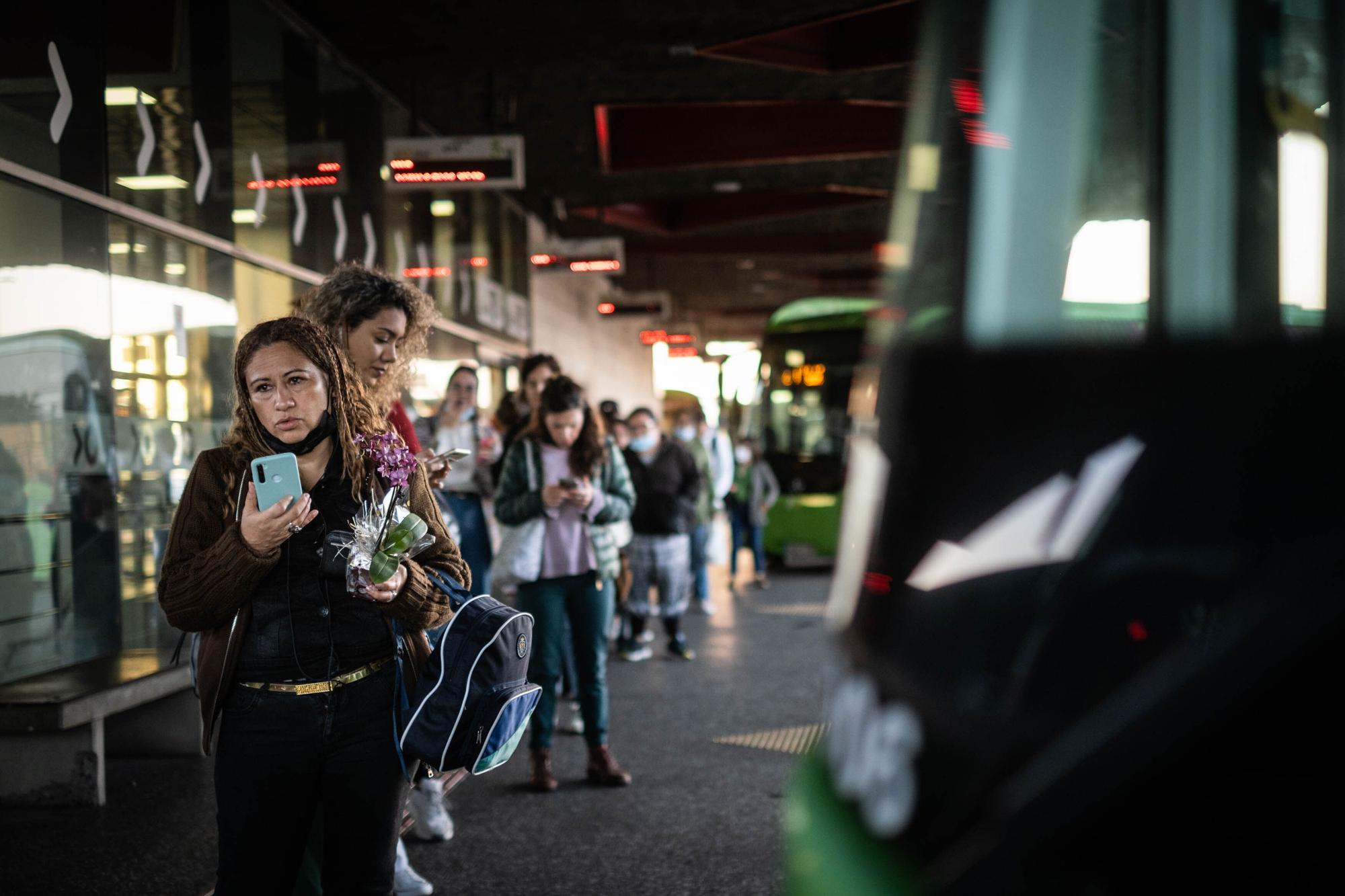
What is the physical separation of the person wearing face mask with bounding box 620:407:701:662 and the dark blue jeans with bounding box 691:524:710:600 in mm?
2330

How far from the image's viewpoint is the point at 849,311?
17641mm

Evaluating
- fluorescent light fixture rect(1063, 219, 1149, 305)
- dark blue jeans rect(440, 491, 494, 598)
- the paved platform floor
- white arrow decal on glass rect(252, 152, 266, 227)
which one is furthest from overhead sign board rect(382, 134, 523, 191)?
fluorescent light fixture rect(1063, 219, 1149, 305)

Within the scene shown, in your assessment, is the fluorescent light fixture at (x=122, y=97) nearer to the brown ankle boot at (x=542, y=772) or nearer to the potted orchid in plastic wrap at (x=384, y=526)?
the brown ankle boot at (x=542, y=772)

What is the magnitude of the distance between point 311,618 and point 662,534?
21.4 ft

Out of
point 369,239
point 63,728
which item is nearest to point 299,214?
point 369,239

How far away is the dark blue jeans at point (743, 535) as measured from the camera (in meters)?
15.0

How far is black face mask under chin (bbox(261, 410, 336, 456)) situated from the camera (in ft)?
8.26

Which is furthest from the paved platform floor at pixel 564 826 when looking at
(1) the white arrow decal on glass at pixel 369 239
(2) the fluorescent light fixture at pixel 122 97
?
(1) the white arrow decal on glass at pixel 369 239

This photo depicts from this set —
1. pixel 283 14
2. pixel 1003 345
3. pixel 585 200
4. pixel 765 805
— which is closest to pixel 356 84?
pixel 283 14

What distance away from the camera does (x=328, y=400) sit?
2.57m

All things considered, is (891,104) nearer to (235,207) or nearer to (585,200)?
(585,200)

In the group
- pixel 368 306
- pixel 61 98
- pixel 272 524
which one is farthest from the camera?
pixel 61 98

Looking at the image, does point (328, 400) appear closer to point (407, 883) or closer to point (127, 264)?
point (407, 883)

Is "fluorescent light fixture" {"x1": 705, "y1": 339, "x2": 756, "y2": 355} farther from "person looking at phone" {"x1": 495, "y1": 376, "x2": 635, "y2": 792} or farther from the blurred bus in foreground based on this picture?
the blurred bus in foreground
